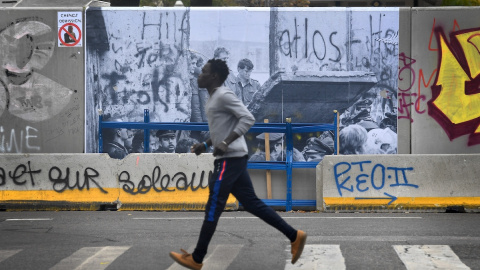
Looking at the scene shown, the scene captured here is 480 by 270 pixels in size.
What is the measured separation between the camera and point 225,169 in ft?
25.8

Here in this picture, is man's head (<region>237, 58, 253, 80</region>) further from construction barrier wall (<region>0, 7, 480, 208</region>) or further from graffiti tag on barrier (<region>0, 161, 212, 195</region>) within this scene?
graffiti tag on barrier (<region>0, 161, 212, 195</region>)

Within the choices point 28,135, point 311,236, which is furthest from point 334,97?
point 311,236

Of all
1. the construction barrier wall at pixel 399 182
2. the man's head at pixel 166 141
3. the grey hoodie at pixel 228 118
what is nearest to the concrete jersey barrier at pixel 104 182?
the construction barrier wall at pixel 399 182

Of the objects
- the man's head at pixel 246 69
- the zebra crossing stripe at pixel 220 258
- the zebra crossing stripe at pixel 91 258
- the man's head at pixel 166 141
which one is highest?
the man's head at pixel 246 69

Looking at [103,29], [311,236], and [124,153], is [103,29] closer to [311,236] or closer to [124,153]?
[124,153]

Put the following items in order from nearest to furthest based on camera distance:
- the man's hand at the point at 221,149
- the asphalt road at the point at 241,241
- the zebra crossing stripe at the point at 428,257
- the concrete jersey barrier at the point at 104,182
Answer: the man's hand at the point at 221,149, the zebra crossing stripe at the point at 428,257, the asphalt road at the point at 241,241, the concrete jersey barrier at the point at 104,182

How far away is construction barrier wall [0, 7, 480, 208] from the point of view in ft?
54.1

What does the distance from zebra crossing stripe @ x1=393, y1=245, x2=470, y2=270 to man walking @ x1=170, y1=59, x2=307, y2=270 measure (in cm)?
108

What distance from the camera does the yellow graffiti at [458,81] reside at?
1647cm

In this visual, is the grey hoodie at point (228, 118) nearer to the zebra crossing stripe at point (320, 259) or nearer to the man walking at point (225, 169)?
the man walking at point (225, 169)

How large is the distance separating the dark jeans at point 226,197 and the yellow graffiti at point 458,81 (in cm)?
914

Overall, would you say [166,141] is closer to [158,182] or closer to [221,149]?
[158,182]

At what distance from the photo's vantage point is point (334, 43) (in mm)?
16734

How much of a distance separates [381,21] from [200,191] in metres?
5.21
